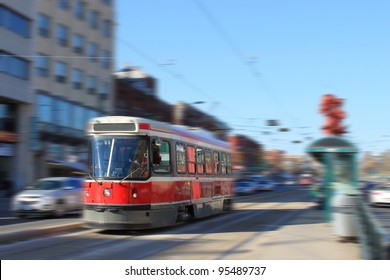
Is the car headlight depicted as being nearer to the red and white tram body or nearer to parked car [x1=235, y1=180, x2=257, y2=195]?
the red and white tram body

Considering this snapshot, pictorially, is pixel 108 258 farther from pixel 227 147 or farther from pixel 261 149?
pixel 261 149

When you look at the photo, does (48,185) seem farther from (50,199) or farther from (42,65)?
(42,65)

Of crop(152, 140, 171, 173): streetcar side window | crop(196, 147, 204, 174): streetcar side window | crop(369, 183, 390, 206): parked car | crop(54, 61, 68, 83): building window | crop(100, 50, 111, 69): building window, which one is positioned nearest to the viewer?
crop(152, 140, 171, 173): streetcar side window

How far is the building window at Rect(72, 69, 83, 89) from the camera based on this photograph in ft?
137

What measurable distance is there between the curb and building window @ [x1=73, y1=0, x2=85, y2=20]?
32430mm

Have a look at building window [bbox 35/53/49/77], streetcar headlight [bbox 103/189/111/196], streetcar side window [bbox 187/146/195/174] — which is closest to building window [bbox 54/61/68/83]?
building window [bbox 35/53/49/77]

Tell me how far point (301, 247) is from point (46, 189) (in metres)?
11.4

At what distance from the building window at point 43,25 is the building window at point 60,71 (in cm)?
262

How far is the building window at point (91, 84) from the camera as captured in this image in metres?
44.1

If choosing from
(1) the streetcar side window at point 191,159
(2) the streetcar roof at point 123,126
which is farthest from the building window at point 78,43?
(2) the streetcar roof at point 123,126

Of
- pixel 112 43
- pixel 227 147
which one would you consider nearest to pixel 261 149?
pixel 112 43

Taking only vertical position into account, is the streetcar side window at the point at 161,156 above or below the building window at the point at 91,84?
below

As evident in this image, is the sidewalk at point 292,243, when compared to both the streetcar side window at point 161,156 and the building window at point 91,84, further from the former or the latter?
the building window at point 91,84

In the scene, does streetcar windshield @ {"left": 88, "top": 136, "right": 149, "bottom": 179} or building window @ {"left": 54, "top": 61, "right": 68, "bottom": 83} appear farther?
building window @ {"left": 54, "top": 61, "right": 68, "bottom": 83}
